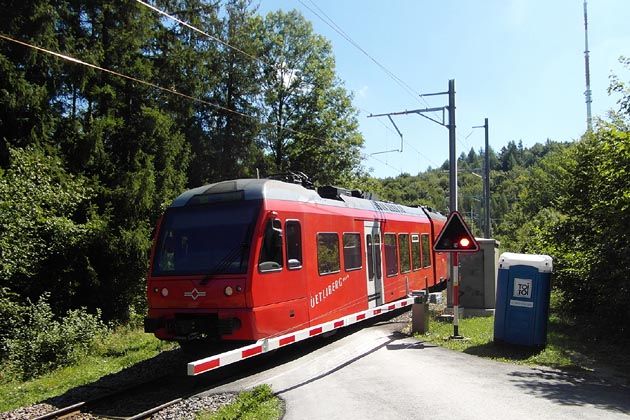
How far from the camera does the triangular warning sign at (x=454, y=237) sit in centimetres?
1106

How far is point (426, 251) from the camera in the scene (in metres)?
18.3

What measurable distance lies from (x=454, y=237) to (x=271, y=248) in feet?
13.8

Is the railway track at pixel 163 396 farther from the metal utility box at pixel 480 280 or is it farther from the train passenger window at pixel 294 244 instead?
the metal utility box at pixel 480 280

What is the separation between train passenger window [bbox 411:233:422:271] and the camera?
651 inches

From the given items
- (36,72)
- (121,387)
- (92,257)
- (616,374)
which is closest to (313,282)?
(121,387)

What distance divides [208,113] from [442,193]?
227ft

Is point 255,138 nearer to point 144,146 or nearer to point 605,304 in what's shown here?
point 144,146

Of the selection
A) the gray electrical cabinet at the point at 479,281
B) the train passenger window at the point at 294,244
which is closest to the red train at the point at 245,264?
the train passenger window at the point at 294,244

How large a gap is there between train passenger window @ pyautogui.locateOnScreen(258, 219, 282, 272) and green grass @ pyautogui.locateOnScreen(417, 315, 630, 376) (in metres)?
3.83

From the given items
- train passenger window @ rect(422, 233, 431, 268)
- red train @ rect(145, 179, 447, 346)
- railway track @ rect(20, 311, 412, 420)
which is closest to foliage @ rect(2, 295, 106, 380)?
railway track @ rect(20, 311, 412, 420)

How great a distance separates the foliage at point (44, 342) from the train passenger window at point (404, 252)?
8.06 meters

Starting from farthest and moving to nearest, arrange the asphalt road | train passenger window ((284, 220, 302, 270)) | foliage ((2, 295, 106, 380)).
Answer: foliage ((2, 295, 106, 380))
train passenger window ((284, 220, 302, 270))
the asphalt road

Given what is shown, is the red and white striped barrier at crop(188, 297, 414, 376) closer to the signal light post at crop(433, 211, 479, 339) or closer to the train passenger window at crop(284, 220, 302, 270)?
the train passenger window at crop(284, 220, 302, 270)

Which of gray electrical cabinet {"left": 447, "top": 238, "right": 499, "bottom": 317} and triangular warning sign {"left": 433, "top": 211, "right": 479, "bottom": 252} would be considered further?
gray electrical cabinet {"left": 447, "top": 238, "right": 499, "bottom": 317}
